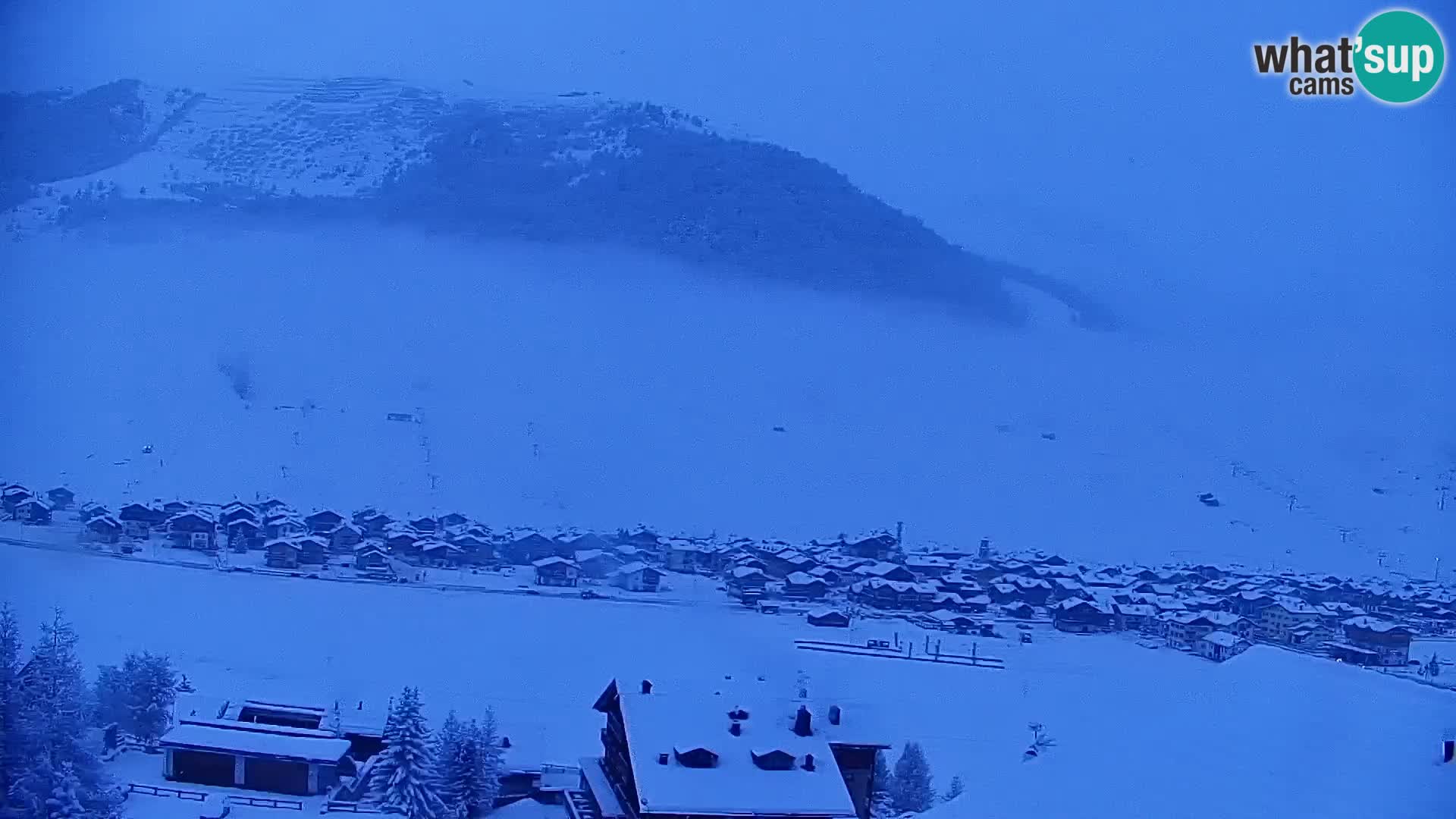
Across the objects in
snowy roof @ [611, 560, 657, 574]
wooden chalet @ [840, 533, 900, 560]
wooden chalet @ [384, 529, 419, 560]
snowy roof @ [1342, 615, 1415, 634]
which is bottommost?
snowy roof @ [1342, 615, 1415, 634]

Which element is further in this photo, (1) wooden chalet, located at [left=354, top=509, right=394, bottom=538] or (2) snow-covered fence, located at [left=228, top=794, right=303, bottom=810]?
(1) wooden chalet, located at [left=354, top=509, right=394, bottom=538]

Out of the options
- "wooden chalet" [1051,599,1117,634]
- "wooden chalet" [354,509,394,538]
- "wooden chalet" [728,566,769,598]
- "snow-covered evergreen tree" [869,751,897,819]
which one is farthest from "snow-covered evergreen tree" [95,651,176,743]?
"wooden chalet" [1051,599,1117,634]

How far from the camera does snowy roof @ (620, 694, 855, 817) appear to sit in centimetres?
342

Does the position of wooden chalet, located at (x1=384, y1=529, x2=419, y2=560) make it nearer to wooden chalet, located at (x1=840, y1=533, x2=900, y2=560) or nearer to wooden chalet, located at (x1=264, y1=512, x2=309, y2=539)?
wooden chalet, located at (x1=264, y1=512, x2=309, y2=539)

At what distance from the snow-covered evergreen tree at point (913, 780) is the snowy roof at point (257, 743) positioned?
1710 millimetres

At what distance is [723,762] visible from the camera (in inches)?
137

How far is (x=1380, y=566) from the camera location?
419cm

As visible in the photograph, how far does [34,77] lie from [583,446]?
2.18 m

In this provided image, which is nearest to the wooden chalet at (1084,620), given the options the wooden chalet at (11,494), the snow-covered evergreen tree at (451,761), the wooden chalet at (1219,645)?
the wooden chalet at (1219,645)

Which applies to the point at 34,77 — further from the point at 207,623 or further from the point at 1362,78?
the point at 1362,78

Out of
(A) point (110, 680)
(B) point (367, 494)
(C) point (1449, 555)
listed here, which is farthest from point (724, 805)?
(C) point (1449, 555)

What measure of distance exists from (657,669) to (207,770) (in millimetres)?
1385

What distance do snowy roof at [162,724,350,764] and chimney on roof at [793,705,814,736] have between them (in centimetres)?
137

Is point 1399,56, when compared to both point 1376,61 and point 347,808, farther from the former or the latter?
point 347,808
